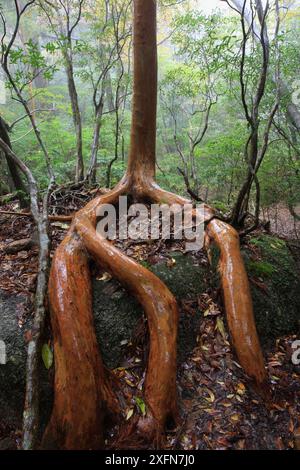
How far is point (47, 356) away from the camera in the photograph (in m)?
2.58

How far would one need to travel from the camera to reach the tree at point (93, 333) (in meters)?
2.26

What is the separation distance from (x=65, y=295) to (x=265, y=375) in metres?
1.86

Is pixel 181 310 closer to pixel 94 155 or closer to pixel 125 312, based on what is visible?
pixel 125 312

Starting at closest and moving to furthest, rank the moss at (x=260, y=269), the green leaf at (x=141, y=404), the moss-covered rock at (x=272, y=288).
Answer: the green leaf at (x=141, y=404), the moss-covered rock at (x=272, y=288), the moss at (x=260, y=269)

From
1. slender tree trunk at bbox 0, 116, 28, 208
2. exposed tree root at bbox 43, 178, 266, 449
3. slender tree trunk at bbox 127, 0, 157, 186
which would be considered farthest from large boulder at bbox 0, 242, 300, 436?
slender tree trunk at bbox 0, 116, 28, 208

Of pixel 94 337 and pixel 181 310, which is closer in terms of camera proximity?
pixel 94 337

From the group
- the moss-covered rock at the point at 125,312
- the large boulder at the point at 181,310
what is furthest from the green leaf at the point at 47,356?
the moss-covered rock at the point at 125,312

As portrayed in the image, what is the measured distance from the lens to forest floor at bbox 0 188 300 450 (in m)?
2.31

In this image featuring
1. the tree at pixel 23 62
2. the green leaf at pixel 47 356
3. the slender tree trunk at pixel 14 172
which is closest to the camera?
the green leaf at pixel 47 356

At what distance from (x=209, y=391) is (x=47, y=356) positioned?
1.37 m

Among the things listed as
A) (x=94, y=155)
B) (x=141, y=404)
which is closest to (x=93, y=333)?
(x=141, y=404)

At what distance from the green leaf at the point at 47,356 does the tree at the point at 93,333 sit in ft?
0.44

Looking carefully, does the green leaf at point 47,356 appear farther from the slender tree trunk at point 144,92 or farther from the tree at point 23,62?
the tree at point 23,62
